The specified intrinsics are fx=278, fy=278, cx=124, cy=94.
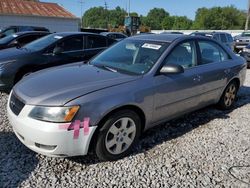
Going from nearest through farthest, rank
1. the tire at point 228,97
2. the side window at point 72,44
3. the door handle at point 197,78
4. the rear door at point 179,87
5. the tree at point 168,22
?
the rear door at point 179,87 → the door handle at point 197,78 → the tire at point 228,97 → the side window at point 72,44 → the tree at point 168,22

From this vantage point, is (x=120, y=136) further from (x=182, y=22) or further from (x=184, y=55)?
(x=182, y=22)

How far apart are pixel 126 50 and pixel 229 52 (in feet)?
7.32

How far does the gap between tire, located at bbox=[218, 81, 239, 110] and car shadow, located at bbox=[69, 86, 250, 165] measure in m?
0.12

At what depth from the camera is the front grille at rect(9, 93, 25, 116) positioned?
3112 mm

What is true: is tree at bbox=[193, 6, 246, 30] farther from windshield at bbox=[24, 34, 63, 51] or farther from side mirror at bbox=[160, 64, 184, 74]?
side mirror at bbox=[160, 64, 184, 74]

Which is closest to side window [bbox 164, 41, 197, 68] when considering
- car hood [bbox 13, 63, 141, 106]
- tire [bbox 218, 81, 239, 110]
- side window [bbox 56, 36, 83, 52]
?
car hood [bbox 13, 63, 141, 106]

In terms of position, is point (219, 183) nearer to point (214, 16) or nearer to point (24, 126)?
point (24, 126)

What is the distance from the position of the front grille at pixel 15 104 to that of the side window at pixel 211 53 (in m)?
2.83

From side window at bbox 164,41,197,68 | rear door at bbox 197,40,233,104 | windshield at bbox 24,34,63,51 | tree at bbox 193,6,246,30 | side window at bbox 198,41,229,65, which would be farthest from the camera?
tree at bbox 193,6,246,30

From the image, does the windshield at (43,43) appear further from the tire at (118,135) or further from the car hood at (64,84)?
the tire at (118,135)

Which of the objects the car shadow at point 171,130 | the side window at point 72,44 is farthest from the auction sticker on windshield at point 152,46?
the side window at point 72,44

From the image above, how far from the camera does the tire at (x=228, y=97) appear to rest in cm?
528

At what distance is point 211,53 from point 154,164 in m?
2.43

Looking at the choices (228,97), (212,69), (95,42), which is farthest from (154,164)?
(95,42)
